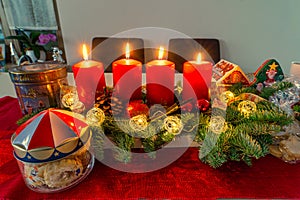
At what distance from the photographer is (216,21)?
1.89m

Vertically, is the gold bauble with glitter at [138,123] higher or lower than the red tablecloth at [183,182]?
higher

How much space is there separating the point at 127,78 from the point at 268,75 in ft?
1.47

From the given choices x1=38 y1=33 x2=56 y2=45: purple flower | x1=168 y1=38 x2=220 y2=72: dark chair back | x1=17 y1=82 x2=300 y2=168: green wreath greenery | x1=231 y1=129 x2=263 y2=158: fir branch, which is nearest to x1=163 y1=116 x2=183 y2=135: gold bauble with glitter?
x1=17 y1=82 x2=300 y2=168: green wreath greenery

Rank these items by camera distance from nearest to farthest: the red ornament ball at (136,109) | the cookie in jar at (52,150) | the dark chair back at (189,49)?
1. the cookie in jar at (52,150)
2. the red ornament ball at (136,109)
3. the dark chair back at (189,49)

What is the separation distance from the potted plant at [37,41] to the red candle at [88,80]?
73.1 inches

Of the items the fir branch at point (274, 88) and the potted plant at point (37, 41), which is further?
the potted plant at point (37, 41)

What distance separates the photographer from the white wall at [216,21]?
1839 mm

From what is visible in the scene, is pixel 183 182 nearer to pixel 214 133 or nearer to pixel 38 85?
pixel 214 133

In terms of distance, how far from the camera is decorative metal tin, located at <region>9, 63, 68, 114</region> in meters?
0.55

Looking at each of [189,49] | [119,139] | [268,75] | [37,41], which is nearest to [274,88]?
[268,75]

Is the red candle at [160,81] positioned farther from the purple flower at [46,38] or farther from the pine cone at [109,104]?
the purple flower at [46,38]

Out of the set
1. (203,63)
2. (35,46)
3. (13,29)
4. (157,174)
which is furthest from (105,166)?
(13,29)

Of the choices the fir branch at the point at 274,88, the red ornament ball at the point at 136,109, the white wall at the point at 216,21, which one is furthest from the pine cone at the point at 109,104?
the white wall at the point at 216,21

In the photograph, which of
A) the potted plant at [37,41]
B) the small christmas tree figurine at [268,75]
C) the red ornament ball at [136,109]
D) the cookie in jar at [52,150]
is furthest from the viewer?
the potted plant at [37,41]
